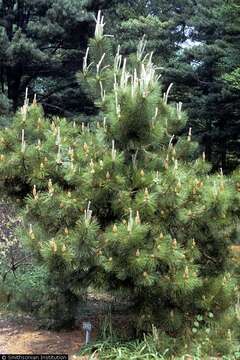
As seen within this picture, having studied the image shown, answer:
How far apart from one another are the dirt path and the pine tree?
1.10 feet

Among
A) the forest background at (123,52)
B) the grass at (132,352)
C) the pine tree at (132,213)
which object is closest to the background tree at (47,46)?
the forest background at (123,52)

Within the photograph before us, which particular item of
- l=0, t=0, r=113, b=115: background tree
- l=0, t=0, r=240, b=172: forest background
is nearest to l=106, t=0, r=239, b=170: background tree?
l=0, t=0, r=240, b=172: forest background

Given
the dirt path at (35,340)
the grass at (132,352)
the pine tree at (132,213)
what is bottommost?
the dirt path at (35,340)

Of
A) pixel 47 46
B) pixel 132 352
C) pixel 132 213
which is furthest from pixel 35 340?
pixel 47 46

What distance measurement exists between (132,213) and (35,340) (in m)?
1.72

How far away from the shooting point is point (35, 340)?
190 inches

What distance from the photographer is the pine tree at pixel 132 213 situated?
399cm

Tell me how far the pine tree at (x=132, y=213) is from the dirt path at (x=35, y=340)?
0.34 metres

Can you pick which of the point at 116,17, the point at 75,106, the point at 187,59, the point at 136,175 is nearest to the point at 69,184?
the point at 136,175

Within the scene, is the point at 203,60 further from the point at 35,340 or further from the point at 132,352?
the point at 132,352

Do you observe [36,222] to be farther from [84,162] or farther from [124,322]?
[124,322]

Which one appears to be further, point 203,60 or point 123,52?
point 203,60

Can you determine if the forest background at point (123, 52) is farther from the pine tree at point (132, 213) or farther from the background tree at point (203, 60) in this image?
the pine tree at point (132, 213)

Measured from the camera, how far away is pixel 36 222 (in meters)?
4.46
